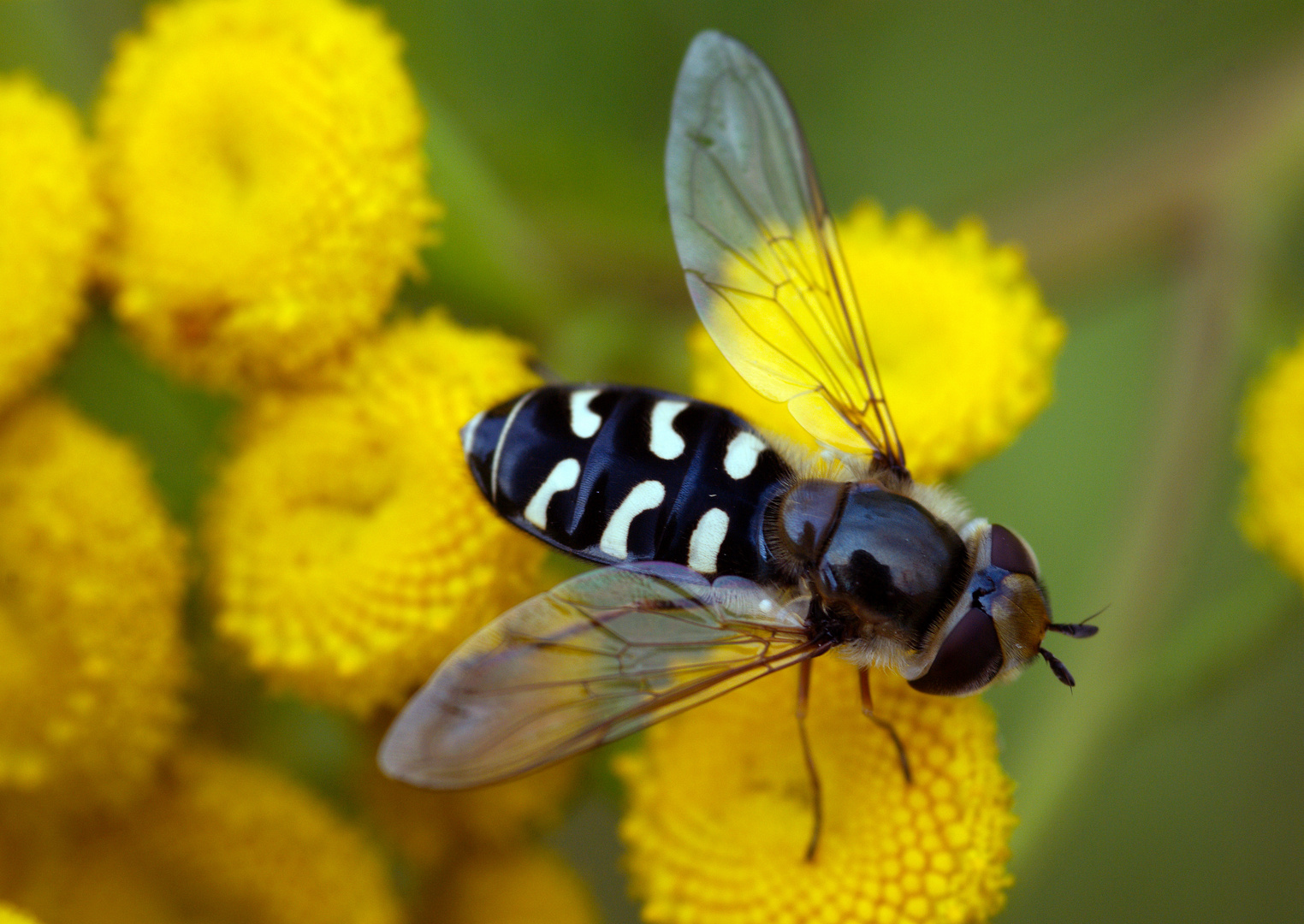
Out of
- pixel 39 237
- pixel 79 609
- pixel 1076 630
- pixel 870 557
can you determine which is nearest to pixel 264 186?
pixel 39 237

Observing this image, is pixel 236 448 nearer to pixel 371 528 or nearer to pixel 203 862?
pixel 371 528

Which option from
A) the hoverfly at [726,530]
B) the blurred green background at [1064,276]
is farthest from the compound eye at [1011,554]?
the blurred green background at [1064,276]

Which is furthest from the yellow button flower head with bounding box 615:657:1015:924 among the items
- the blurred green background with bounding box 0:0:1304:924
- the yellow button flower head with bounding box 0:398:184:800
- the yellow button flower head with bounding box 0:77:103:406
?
the yellow button flower head with bounding box 0:77:103:406

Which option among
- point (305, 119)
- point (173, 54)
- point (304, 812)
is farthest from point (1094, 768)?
point (173, 54)

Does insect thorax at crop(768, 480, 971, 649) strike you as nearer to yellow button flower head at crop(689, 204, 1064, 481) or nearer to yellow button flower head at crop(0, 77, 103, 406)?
yellow button flower head at crop(689, 204, 1064, 481)

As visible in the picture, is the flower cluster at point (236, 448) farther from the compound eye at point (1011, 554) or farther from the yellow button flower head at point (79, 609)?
the compound eye at point (1011, 554)
